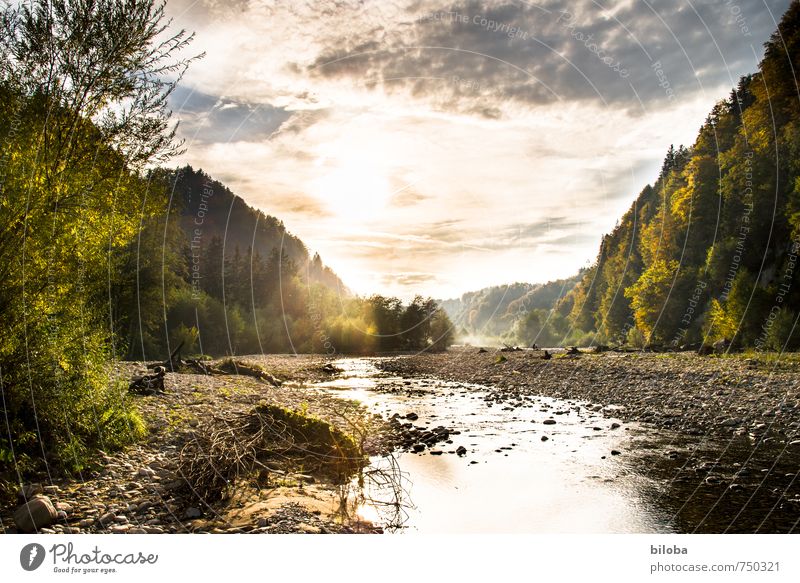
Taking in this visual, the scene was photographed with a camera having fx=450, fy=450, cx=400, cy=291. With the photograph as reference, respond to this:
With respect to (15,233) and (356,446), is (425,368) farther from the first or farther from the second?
(15,233)

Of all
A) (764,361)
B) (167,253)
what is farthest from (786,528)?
(167,253)

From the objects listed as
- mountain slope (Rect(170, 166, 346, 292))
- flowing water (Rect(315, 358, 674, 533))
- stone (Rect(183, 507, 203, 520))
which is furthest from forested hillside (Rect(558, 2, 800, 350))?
mountain slope (Rect(170, 166, 346, 292))

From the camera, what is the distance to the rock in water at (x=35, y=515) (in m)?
6.75

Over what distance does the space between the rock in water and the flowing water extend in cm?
513

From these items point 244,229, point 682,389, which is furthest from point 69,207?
point 244,229

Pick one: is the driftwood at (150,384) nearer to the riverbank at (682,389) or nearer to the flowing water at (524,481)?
the flowing water at (524,481)

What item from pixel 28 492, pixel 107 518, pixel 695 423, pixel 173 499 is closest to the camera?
pixel 107 518

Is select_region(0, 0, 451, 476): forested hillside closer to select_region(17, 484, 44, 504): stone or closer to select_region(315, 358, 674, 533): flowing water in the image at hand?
select_region(17, 484, 44, 504): stone

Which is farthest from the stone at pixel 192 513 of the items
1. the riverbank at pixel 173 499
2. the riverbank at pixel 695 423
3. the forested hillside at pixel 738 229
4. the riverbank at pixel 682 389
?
the forested hillside at pixel 738 229

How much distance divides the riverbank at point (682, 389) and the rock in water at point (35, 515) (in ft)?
59.3

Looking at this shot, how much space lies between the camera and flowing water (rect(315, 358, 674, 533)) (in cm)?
894

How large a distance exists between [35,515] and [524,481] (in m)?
9.77

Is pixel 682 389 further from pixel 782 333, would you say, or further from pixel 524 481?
pixel 524 481

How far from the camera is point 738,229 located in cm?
4219
